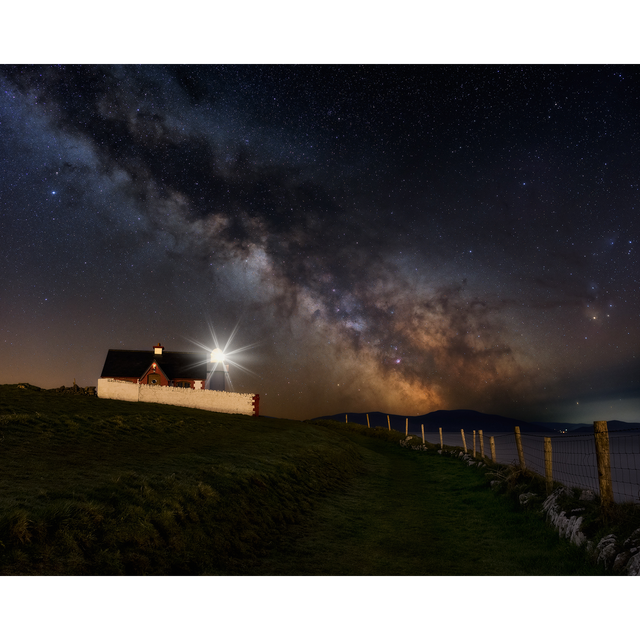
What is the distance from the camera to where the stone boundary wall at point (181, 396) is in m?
37.9

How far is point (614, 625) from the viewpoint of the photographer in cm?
243

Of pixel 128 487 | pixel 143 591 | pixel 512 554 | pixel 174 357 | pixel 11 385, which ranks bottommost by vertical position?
pixel 512 554

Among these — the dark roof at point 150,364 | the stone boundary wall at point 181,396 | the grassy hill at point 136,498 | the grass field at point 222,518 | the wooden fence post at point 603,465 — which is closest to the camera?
the grassy hill at point 136,498

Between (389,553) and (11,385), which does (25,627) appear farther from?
(11,385)

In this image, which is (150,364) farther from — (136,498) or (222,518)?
(136,498)

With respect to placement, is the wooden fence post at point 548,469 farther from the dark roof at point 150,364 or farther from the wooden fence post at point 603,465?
the dark roof at point 150,364

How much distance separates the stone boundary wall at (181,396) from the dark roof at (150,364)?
1597 cm

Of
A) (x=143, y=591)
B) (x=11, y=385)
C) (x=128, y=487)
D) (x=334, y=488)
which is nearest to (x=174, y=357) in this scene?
(x=11, y=385)

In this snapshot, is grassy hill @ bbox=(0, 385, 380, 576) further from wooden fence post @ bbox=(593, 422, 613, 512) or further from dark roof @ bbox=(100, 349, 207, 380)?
dark roof @ bbox=(100, 349, 207, 380)

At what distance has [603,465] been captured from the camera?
915 centimetres

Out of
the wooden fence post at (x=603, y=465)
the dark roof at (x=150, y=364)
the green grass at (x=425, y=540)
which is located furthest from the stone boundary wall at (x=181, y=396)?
the wooden fence post at (x=603, y=465)

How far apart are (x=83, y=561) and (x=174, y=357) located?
53474 millimetres

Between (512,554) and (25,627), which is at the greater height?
(25,627)

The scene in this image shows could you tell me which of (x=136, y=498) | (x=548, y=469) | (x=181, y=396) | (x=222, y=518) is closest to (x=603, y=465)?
(x=548, y=469)
